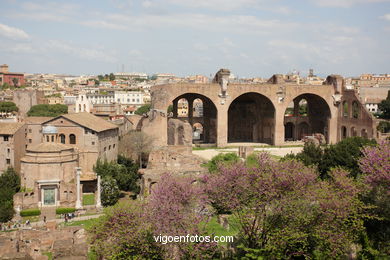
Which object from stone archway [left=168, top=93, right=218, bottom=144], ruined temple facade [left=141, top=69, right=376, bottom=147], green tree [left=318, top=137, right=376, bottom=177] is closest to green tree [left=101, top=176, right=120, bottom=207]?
ruined temple facade [left=141, top=69, right=376, bottom=147]

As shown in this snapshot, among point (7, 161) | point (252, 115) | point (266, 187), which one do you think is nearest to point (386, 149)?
point (266, 187)

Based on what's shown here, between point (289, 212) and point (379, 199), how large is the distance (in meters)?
3.46

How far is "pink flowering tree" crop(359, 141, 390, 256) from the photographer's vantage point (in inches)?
614

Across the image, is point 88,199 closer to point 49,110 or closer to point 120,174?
point 120,174

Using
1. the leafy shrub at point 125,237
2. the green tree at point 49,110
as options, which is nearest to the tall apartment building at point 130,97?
the green tree at point 49,110

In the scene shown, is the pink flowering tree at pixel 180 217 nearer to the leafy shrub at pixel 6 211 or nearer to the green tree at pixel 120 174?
the leafy shrub at pixel 6 211

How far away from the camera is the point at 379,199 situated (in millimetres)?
15867

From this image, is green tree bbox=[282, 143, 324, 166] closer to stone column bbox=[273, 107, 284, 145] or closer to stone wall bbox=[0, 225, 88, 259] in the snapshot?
stone column bbox=[273, 107, 284, 145]

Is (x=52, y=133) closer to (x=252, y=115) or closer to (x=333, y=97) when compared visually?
(x=252, y=115)

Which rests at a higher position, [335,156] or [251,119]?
[251,119]

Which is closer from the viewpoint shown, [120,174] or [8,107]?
[120,174]

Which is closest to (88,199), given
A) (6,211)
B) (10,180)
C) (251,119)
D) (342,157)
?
(10,180)

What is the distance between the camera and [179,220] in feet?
50.0

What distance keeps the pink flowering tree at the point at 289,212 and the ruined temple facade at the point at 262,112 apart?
21.9 metres
